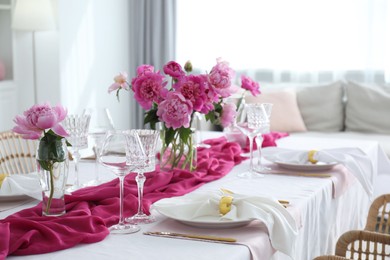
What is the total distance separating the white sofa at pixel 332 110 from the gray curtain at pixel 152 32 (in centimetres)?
108

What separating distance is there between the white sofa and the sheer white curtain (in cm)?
23

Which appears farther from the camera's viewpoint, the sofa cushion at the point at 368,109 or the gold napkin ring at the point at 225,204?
the sofa cushion at the point at 368,109

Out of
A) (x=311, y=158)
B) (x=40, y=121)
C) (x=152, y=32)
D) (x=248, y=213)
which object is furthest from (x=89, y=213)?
(x=152, y=32)

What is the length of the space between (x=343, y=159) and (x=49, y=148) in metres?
1.18

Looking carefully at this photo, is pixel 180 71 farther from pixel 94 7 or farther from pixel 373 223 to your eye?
pixel 94 7

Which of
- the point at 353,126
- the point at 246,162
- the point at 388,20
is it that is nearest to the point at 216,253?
the point at 246,162

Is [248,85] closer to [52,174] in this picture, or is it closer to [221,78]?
[221,78]

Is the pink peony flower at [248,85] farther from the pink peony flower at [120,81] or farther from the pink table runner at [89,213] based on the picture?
the pink peony flower at [120,81]

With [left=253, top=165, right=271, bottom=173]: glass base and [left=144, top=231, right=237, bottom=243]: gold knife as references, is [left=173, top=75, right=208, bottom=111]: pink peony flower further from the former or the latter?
[left=144, top=231, right=237, bottom=243]: gold knife

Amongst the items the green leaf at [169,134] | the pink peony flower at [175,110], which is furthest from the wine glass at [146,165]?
Answer: the green leaf at [169,134]

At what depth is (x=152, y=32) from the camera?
5457mm

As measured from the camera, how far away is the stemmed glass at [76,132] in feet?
6.36

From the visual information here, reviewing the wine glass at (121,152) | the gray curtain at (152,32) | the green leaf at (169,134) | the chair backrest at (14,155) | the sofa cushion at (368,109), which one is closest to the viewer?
the wine glass at (121,152)

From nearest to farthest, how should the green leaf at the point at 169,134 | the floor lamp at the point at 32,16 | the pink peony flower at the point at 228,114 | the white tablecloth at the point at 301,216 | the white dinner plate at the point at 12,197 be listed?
the white tablecloth at the point at 301,216 < the white dinner plate at the point at 12,197 < the green leaf at the point at 169,134 < the pink peony flower at the point at 228,114 < the floor lamp at the point at 32,16
